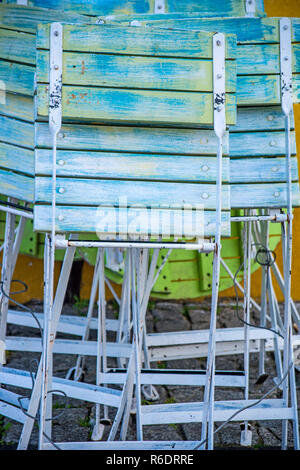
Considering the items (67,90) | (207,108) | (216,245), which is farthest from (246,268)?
(67,90)

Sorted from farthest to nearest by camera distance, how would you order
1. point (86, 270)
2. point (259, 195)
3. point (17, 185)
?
point (86, 270) → point (259, 195) → point (17, 185)

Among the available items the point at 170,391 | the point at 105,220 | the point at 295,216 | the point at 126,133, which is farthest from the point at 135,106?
the point at 295,216

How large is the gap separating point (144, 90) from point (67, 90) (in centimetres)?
27

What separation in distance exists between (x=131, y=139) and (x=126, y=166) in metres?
0.10

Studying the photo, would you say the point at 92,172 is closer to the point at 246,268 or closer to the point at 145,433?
the point at 246,268

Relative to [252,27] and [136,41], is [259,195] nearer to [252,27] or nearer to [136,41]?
[252,27]

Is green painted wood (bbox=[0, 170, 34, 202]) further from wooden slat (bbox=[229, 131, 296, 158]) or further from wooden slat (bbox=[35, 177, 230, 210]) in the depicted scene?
wooden slat (bbox=[229, 131, 296, 158])

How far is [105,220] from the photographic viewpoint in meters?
2.21

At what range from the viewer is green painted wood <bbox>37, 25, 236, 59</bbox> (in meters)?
2.16

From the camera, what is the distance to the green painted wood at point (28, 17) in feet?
8.46

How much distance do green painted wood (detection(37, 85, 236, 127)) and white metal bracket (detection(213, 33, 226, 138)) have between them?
19 mm

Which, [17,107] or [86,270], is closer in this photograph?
[17,107]

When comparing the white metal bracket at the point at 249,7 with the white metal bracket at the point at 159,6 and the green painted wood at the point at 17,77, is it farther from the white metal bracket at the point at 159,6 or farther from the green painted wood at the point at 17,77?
the green painted wood at the point at 17,77

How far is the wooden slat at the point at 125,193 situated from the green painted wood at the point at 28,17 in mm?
748
